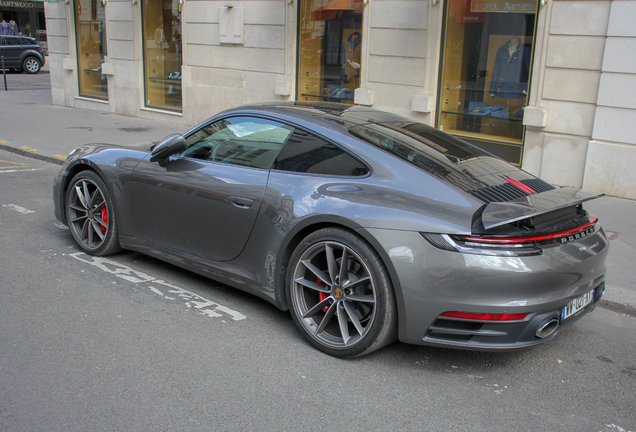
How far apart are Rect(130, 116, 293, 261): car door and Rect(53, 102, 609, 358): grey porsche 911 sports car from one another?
11mm

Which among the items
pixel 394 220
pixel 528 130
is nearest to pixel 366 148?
pixel 394 220

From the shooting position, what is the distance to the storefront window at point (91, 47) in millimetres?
17000

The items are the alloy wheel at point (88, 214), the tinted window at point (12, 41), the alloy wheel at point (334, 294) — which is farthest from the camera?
the tinted window at point (12, 41)

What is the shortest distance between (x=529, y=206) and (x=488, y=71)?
24.1ft

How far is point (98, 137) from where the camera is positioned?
1225 cm

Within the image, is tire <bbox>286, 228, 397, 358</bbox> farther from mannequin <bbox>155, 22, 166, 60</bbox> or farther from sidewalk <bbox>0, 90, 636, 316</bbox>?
mannequin <bbox>155, 22, 166, 60</bbox>

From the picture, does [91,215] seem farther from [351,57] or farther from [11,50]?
[11,50]

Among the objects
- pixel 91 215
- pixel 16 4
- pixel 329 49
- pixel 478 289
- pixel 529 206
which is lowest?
pixel 91 215

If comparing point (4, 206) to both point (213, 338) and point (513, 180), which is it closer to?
point (213, 338)

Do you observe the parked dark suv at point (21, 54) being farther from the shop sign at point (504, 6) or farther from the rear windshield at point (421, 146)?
the rear windshield at point (421, 146)

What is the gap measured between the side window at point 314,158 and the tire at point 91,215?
1842mm

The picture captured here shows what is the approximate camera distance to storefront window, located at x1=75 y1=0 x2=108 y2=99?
17000mm

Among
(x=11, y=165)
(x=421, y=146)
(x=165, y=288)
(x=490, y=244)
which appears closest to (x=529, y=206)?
(x=490, y=244)

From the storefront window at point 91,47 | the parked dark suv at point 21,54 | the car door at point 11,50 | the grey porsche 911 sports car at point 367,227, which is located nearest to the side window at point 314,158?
the grey porsche 911 sports car at point 367,227
